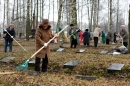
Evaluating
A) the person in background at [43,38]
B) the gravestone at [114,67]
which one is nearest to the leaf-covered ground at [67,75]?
the gravestone at [114,67]

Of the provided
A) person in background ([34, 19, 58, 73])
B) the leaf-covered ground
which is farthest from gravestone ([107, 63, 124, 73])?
person in background ([34, 19, 58, 73])

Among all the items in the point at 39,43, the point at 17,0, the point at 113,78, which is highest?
the point at 17,0

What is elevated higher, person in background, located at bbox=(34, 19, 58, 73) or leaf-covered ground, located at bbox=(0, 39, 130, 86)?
person in background, located at bbox=(34, 19, 58, 73)

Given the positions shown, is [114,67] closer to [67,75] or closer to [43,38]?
[67,75]

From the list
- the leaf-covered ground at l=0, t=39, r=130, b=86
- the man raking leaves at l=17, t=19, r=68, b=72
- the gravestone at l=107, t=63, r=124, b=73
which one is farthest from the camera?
the gravestone at l=107, t=63, r=124, b=73

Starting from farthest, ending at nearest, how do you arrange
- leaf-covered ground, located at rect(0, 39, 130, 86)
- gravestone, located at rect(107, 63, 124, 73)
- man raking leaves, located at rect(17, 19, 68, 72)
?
gravestone, located at rect(107, 63, 124, 73), man raking leaves, located at rect(17, 19, 68, 72), leaf-covered ground, located at rect(0, 39, 130, 86)

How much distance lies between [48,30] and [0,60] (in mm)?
3425

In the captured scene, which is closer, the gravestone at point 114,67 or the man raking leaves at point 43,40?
the man raking leaves at point 43,40

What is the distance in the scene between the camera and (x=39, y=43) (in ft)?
24.8

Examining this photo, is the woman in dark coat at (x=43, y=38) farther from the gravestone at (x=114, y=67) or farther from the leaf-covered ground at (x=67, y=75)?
the gravestone at (x=114, y=67)

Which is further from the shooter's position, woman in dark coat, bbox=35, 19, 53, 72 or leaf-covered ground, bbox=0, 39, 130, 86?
woman in dark coat, bbox=35, 19, 53, 72

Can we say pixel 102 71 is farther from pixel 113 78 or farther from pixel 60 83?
pixel 60 83

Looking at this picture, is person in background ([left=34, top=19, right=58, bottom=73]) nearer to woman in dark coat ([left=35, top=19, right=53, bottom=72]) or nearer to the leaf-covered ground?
woman in dark coat ([left=35, top=19, right=53, bottom=72])

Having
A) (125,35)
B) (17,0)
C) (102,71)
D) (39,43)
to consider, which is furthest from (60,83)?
(17,0)
